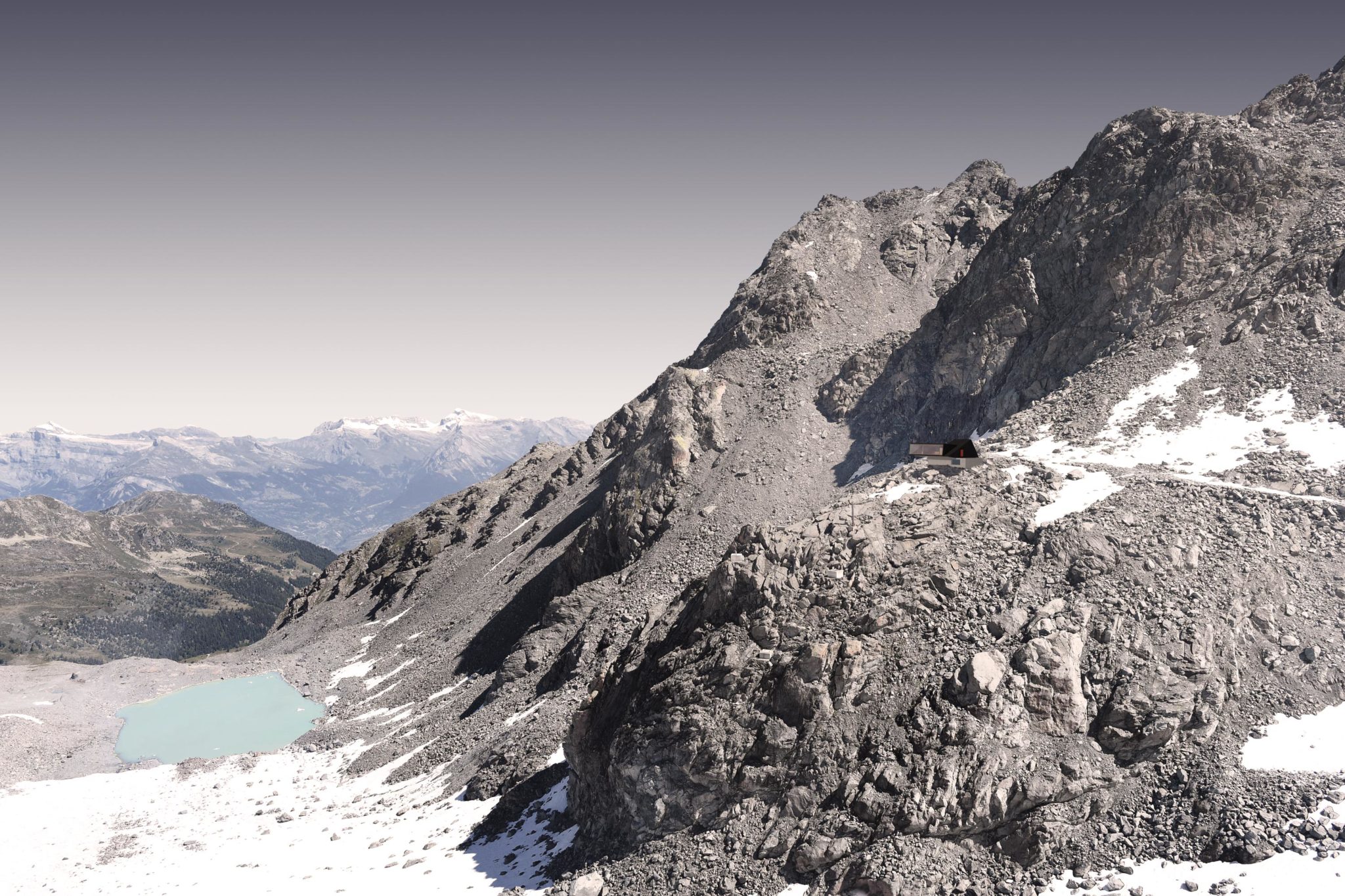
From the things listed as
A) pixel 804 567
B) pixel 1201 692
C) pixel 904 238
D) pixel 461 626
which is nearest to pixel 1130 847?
pixel 1201 692

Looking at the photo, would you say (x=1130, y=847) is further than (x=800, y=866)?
No

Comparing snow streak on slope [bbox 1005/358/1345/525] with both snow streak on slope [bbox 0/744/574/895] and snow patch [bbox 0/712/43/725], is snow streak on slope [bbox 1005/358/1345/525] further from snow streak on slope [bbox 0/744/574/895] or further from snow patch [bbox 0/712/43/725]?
snow patch [bbox 0/712/43/725]

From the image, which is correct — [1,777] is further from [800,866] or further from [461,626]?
[800,866]

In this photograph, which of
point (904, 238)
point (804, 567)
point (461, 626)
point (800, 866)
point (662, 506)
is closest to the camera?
point (800, 866)

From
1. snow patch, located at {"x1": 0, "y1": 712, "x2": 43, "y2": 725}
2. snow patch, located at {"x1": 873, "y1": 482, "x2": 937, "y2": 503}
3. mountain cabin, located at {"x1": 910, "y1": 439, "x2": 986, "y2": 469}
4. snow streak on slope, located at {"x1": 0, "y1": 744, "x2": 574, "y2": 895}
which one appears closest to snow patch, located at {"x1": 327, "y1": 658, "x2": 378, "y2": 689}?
snow streak on slope, located at {"x1": 0, "y1": 744, "x2": 574, "y2": 895}

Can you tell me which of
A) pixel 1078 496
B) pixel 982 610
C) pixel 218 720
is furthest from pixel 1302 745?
pixel 218 720

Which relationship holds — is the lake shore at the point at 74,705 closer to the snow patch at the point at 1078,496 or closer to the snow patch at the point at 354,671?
the snow patch at the point at 354,671

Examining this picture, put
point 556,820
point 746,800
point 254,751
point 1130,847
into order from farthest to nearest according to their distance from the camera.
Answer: point 254,751, point 556,820, point 746,800, point 1130,847
